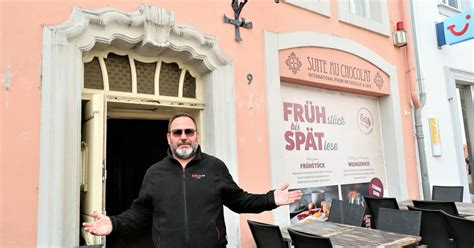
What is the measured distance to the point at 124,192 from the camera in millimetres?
7727

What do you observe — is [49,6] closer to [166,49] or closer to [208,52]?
[166,49]

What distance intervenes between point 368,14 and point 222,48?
12.1 ft

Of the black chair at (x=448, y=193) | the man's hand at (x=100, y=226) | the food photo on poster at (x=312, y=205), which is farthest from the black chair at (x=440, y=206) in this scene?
the man's hand at (x=100, y=226)

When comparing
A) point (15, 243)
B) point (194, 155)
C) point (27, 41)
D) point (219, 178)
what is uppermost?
point (27, 41)

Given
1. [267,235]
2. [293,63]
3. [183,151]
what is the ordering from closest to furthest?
[183,151] < [267,235] < [293,63]

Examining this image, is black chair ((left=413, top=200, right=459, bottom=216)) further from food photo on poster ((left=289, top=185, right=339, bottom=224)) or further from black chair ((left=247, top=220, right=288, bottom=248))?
black chair ((left=247, top=220, right=288, bottom=248))

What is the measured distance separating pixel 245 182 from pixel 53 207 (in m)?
2.06

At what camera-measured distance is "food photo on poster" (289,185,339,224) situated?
5121 mm

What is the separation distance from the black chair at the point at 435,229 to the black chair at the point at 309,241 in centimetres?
167

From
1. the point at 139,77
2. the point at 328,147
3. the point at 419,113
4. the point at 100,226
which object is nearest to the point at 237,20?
the point at 139,77

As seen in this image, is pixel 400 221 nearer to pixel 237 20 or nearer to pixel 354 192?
pixel 354 192

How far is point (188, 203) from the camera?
7.34 feet

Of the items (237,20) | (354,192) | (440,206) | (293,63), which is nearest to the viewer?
(440,206)

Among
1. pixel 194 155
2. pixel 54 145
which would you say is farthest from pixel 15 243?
pixel 194 155
